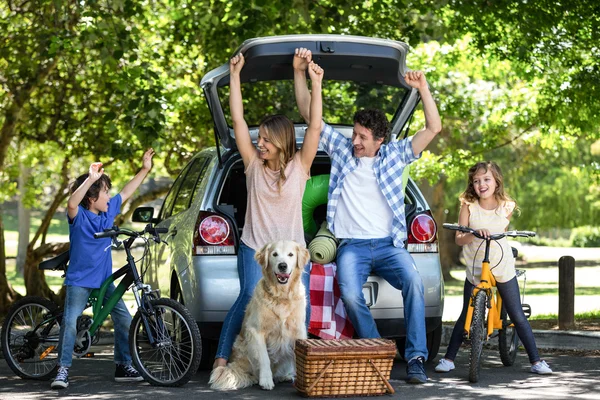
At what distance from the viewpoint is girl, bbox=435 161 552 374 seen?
873 cm

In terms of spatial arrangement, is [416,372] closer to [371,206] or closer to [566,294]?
[371,206]

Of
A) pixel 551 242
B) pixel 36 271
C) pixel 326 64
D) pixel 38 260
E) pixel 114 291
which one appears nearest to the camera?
pixel 114 291

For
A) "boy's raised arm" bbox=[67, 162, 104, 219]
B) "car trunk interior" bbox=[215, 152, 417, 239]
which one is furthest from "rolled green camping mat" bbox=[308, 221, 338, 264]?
"boy's raised arm" bbox=[67, 162, 104, 219]

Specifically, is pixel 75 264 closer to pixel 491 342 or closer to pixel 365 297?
pixel 365 297

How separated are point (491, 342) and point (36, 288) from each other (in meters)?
11.1

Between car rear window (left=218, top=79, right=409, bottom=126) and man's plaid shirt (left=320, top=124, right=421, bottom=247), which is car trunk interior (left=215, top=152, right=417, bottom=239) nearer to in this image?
man's plaid shirt (left=320, top=124, right=421, bottom=247)

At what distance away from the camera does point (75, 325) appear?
8297 millimetres

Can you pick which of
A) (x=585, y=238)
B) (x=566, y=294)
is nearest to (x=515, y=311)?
(x=566, y=294)

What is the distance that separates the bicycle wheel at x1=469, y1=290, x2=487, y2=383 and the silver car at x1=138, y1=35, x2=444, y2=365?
43cm

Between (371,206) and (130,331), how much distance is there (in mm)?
1990

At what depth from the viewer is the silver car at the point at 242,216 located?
844 centimetres

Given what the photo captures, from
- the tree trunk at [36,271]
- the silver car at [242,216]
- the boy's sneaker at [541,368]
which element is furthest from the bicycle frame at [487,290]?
the tree trunk at [36,271]

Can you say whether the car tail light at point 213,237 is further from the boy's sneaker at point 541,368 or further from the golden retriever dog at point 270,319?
the boy's sneaker at point 541,368

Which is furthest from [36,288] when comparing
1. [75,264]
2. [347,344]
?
[347,344]
